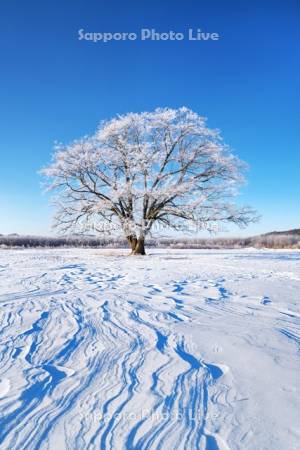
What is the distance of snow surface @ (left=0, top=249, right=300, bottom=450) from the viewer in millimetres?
1583

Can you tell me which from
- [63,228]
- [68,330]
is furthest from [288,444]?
[63,228]

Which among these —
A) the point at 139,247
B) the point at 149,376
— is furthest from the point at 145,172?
the point at 149,376

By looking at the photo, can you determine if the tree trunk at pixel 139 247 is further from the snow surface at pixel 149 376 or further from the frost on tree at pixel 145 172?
the snow surface at pixel 149 376

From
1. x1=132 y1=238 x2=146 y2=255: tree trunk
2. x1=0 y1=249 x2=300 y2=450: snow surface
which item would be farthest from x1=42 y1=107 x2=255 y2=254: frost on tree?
x1=0 y1=249 x2=300 y2=450: snow surface

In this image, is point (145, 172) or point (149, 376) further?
point (145, 172)

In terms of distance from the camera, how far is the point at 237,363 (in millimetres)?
2400

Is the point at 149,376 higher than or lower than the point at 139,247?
lower

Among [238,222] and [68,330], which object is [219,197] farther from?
[68,330]

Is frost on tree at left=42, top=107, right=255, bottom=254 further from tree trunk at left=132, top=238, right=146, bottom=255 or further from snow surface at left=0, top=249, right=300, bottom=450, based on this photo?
snow surface at left=0, top=249, right=300, bottom=450

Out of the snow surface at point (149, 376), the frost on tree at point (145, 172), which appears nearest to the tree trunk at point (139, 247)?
the frost on tree at point (145, 172)

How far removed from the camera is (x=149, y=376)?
2205 millimetres

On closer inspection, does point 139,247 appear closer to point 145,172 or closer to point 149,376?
point 145,172

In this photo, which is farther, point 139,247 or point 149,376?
point 139,247

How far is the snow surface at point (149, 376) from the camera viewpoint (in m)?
1.58
